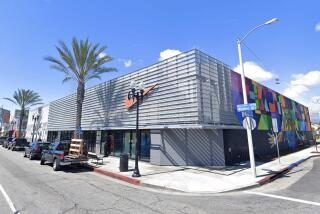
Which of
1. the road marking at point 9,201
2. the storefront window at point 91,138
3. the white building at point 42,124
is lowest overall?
the road marking at point 9,201

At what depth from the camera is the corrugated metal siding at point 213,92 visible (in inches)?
521

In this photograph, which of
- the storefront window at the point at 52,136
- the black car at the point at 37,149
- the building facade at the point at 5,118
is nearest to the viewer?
the black car at the point at 37,149

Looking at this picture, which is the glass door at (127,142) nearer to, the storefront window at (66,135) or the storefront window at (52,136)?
the storefront window at (66,135)

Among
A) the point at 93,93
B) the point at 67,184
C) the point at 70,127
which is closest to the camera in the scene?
the point at 67,184

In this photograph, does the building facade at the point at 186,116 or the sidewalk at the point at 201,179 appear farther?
the building facade at the point at 186,116

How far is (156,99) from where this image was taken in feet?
50.5

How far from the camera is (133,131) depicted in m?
17.3

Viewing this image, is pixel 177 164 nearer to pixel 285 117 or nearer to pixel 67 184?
pixel 67 184

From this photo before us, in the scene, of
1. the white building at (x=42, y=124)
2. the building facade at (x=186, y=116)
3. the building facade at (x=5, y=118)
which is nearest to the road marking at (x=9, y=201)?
the building facade at (x=186, y=116)

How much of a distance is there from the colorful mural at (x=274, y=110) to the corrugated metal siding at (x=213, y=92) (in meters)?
1.26

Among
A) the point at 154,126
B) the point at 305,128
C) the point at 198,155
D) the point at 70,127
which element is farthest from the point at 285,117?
the point at 70,127

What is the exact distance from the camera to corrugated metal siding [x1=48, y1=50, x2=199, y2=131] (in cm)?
1348

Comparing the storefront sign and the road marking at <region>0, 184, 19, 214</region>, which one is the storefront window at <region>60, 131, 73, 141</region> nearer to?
the storefront sign

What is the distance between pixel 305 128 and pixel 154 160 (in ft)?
114
